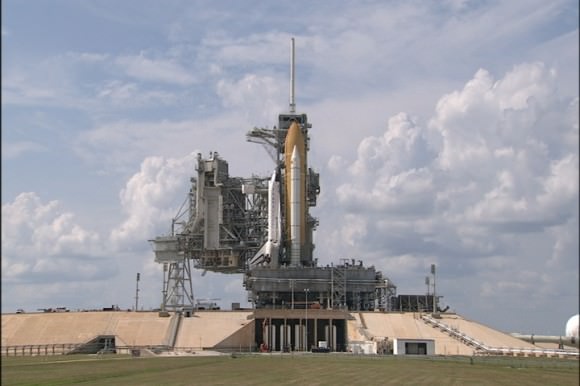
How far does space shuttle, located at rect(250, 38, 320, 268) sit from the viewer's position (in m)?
131

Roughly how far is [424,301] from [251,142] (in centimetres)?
4122

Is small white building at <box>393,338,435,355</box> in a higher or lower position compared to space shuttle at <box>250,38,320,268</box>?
lower

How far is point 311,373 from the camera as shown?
58594mm

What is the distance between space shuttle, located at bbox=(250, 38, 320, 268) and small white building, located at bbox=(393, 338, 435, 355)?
40.1 meters

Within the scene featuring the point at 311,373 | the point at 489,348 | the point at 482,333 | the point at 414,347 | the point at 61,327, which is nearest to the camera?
the point at 311,373

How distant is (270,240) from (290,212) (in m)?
5.68

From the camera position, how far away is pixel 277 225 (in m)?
132

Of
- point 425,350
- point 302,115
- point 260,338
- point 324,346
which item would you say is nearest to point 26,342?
point 260,338

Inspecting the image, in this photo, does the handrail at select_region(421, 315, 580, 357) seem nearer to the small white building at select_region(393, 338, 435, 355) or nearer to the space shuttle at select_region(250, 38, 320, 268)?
the small white building at select_region(393, 338, 435, 355)

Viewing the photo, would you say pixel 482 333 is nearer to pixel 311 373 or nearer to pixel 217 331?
pixel 217 331

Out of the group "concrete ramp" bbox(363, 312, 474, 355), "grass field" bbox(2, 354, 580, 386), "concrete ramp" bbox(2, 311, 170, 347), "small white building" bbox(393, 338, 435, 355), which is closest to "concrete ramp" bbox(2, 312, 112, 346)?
"concrete ramp" bbox(2, 311, 170, 347)

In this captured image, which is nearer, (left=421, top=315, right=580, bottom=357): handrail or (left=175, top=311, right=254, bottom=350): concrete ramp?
(left=421, top=315, right=580, bottom=357): handrail

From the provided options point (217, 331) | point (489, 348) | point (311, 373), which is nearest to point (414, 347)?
point (489, 348)

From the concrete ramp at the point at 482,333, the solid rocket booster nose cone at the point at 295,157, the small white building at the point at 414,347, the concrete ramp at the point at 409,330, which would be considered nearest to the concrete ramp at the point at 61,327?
the concrete ramp at the point at 409,330
